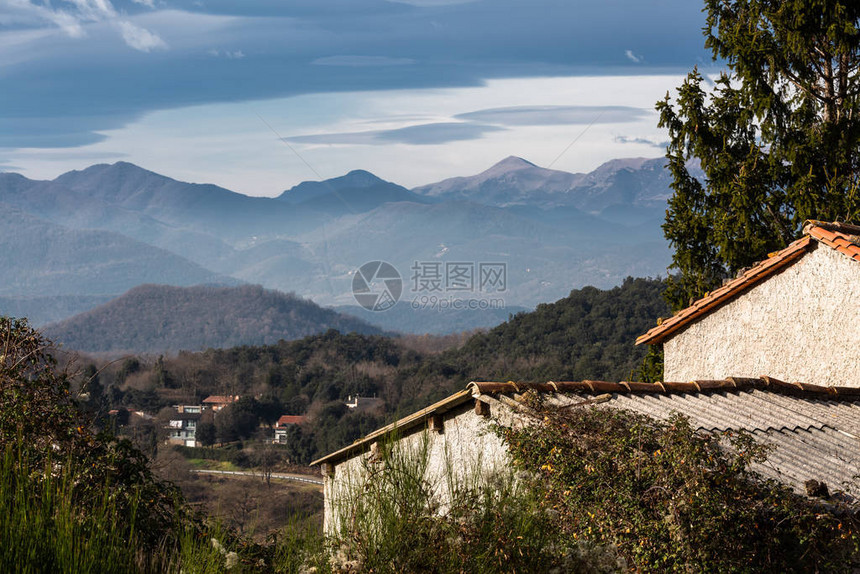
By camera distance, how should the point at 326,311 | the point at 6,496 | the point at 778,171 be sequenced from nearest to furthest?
1. the point at 6,496
2. the point at 778,171
3. the point at 326,311

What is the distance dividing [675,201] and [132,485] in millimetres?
14773

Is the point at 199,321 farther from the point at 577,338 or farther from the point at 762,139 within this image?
the point at 762,139

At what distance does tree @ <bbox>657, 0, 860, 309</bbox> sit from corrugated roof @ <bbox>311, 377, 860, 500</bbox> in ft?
26.5

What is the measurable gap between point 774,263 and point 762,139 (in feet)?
26.6

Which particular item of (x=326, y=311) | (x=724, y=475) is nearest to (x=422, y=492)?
(x=724, y=475)

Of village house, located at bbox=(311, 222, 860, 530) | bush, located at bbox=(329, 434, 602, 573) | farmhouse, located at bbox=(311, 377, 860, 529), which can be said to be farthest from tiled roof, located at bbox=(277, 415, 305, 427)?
bush, located at bbox=(329, 434, 602, 573)

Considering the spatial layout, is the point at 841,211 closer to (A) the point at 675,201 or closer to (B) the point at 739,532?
(A) the point at 675,201

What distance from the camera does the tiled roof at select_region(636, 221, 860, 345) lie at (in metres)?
10.5

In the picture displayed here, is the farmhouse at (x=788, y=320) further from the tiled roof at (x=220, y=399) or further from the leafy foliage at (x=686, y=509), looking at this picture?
the tiled roof at (x=220, y=399)

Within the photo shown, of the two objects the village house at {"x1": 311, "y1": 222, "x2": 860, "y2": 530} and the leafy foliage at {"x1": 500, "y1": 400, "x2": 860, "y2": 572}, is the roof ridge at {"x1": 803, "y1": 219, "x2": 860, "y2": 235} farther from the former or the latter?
the leafy foliage at {"x1": 500, "y1": 400, "x2": 860, "y2": 572}

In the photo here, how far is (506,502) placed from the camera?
4414 mm

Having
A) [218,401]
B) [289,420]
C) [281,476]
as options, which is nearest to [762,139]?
[281,476]

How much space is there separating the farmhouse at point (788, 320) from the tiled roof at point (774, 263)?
13 mm

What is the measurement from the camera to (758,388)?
32.6ft
